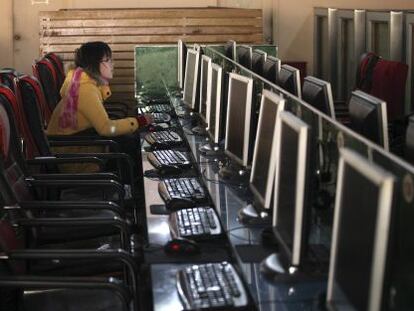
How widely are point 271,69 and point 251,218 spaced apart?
1.67 m

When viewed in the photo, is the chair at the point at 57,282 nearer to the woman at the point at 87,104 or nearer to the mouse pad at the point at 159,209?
the mouse pad at the point at 159,209

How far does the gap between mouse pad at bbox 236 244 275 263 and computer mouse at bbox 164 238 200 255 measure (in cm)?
16

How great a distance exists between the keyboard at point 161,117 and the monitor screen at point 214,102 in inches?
66.2

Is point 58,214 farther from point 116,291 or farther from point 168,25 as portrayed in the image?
point 168,25

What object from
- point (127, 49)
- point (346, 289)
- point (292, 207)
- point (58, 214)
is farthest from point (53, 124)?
point (346, 289)

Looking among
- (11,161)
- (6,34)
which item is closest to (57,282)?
(11,161)

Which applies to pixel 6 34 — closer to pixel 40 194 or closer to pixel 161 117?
pixel 161 117

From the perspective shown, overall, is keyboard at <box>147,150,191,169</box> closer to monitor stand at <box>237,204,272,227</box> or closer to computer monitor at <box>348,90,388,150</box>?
monitor stand at <box>237,204,272,227</box>

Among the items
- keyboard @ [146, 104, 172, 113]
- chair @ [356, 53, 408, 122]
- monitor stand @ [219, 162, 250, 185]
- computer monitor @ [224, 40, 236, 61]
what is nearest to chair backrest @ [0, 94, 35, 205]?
monitor stand @ [219, 162, 250, 185]

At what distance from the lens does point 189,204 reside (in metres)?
3.88

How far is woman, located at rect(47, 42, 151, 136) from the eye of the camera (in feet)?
18.5

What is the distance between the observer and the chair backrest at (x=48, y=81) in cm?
647

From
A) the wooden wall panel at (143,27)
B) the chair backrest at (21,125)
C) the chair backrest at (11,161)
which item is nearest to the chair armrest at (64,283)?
the chair backrest at (11,161)

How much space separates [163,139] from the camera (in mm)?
5734
